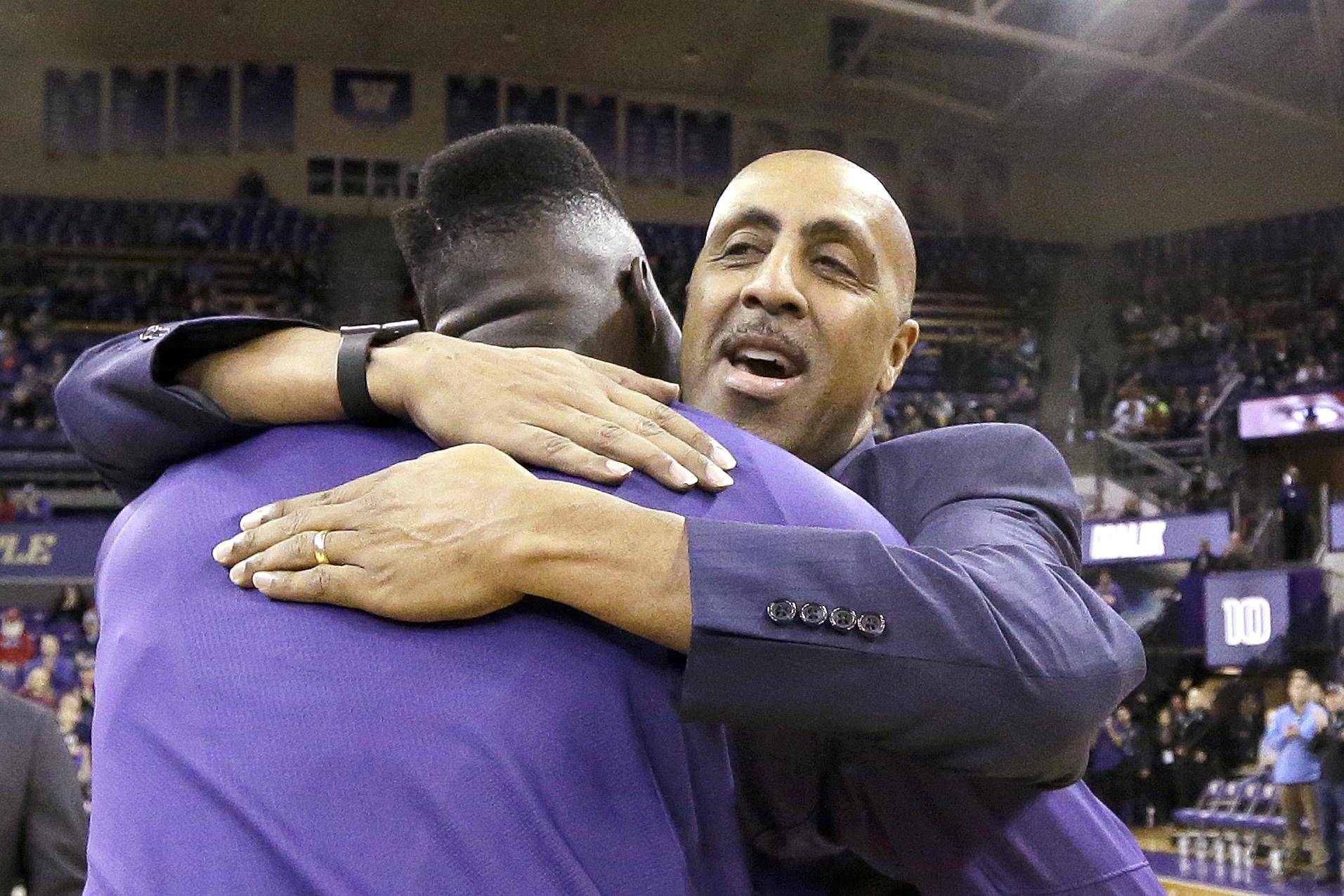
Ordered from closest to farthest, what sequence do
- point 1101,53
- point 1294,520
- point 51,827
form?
point 51,827
point 1294,520
point 1101,53

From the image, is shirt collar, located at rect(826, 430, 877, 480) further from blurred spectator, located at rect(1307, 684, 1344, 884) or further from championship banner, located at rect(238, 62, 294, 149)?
championship banner, located at rect(238, 62, 294, 149)

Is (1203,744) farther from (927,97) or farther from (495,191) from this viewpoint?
(495,191)

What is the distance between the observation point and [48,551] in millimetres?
13578

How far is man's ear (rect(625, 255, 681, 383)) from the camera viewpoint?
1549mm

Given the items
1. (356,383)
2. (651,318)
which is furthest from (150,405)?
(651,318)

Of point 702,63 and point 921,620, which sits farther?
point 702,63

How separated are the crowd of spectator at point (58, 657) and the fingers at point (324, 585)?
1082 centimetres

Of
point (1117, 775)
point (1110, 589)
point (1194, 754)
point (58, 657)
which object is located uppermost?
point (1110, 589)

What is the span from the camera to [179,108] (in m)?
18.6

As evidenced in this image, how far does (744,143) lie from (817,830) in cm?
1854

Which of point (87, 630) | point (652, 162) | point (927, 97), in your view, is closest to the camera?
point (87, 630)

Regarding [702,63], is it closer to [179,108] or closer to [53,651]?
[179,108]

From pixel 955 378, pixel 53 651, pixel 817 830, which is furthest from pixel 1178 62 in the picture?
pixel 817 830

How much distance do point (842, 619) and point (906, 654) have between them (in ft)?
0.18
